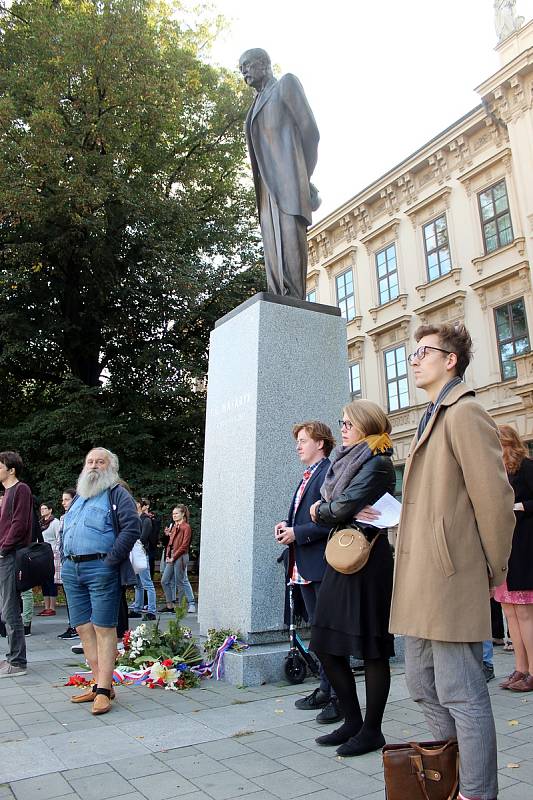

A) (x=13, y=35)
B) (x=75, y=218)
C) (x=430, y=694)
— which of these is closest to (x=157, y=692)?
(x=430, y=694)

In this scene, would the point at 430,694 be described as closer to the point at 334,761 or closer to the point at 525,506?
the point at 334,761

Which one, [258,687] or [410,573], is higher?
[410,573]

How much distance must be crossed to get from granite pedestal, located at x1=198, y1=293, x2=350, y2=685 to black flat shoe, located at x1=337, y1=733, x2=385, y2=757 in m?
1.75

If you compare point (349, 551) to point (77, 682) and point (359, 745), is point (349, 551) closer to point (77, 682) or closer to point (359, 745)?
point (359, 745)

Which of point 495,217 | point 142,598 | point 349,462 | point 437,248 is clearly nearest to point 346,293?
point 437,248

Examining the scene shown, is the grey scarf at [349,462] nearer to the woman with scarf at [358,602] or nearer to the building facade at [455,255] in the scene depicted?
the woman with scarf at [358,602]

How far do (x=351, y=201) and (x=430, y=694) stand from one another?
27256 millimetres

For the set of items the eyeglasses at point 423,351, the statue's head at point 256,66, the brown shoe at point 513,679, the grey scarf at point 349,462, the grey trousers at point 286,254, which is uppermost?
the statue's head at point 256,66

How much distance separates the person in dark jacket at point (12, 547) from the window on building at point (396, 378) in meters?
20.1

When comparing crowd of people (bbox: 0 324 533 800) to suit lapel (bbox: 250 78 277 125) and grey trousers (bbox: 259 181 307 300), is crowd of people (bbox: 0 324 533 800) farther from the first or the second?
suit lapel (bbox: 250 78 277 125)

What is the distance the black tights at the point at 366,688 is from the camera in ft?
12.0

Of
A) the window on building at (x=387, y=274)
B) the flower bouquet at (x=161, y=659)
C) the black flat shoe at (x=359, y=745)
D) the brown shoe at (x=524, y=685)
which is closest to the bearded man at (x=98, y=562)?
the flower bouquet at (x=161, y=659)

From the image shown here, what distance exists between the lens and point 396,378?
25812 millimetres

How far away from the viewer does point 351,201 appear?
28219 millimetres
